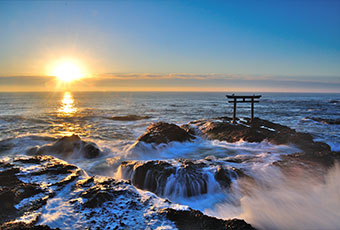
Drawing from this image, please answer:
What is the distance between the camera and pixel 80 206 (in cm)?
512

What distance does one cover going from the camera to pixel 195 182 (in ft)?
25.3

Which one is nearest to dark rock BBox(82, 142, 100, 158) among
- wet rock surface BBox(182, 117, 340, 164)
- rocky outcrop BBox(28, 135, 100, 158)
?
rocky outcrop BBox(28, 135, 100, 158)

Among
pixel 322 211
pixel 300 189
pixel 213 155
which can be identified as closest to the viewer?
pixel 322 211

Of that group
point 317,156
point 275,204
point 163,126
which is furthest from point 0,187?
point 317,156

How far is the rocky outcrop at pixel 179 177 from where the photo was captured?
7590mm

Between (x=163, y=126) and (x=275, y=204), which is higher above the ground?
(x=163, y=126)

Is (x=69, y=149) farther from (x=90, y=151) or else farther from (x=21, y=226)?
(x=21, y=226)

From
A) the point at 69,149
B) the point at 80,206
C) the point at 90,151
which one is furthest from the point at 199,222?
the point at 69,149

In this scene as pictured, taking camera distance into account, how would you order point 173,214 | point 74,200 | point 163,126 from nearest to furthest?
point 173,214
point 74,200
point 163,126

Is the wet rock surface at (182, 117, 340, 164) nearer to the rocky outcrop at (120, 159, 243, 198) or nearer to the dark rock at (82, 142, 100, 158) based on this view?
the rocky outcrop at (120, 159, 243, 198)

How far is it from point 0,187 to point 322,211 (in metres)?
9.98

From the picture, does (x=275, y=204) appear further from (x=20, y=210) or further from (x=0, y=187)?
(x=0, y=187)

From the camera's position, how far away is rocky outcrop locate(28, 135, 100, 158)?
12.3 meters

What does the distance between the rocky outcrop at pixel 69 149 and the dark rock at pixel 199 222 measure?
352 inches
